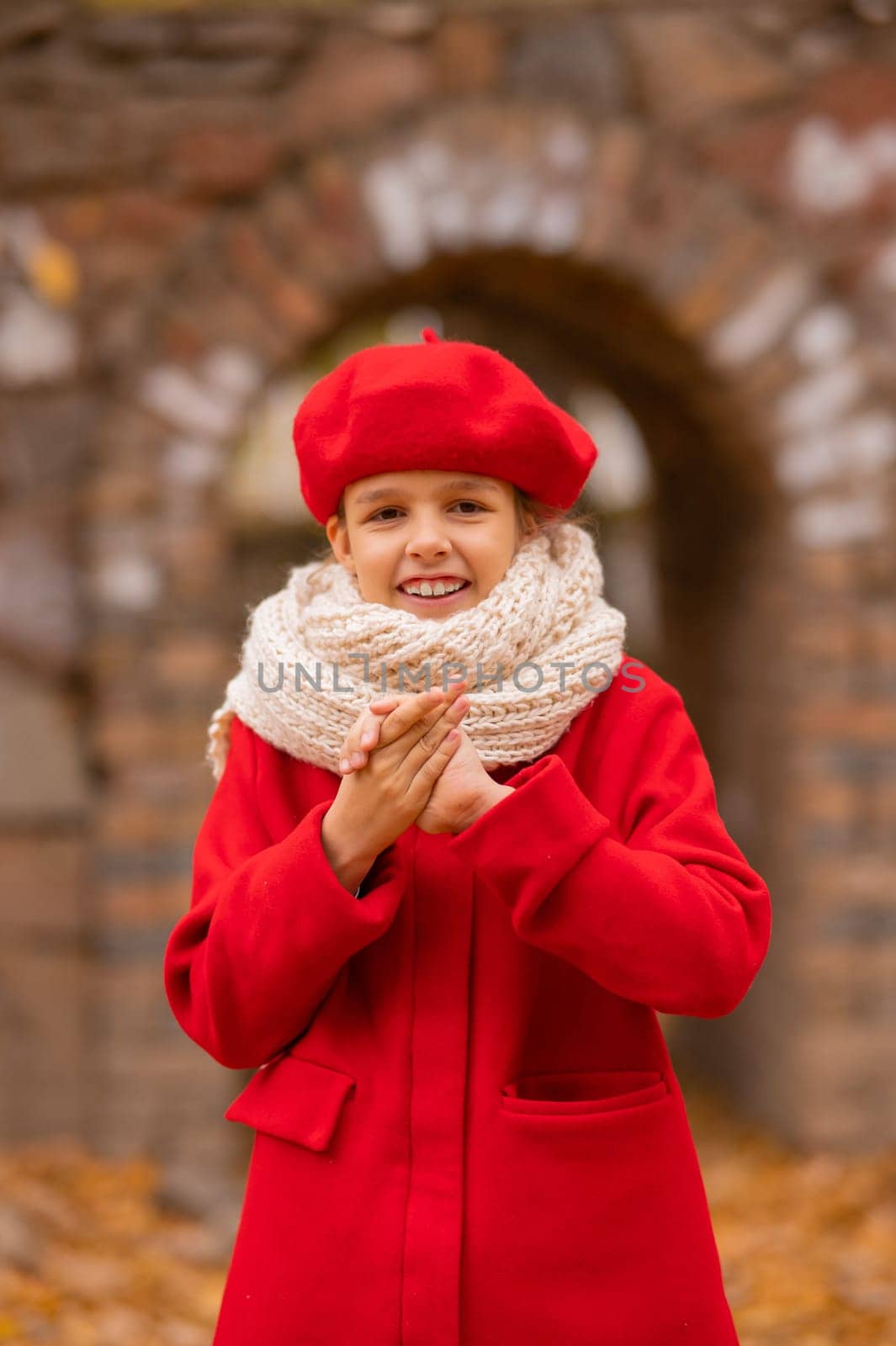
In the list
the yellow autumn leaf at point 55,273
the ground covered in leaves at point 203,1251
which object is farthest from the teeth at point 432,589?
the yellow autumn leaf at point 55,273

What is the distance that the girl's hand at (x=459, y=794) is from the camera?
115 centimetres

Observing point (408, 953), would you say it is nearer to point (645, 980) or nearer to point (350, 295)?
point (645, 980)

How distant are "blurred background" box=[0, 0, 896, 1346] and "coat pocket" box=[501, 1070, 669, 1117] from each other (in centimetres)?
216

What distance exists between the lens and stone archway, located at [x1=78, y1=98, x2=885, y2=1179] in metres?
3.28

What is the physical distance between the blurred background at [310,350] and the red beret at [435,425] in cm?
202

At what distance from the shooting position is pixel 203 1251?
2949mm

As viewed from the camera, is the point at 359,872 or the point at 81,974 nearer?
the point at 359,872

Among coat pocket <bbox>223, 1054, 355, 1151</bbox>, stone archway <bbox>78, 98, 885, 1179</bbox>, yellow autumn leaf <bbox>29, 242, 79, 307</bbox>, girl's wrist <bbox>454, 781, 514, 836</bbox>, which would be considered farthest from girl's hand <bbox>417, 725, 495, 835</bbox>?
yellow autumn leaf <bbox>29, 242, 79, 307</bbox>

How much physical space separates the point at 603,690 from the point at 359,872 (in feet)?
0.98

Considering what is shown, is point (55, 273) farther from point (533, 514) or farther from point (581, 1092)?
point (581, 1092)

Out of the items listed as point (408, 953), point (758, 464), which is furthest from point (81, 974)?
point (408, 953)

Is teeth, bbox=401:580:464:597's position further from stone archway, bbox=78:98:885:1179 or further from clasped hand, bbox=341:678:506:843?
stone archway, bbox=78:98:885:1179

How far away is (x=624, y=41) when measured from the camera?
336 cm

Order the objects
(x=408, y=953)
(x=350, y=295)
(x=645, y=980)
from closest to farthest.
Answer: (x=645, y=980) → (x=408, y=953) → (x=350, y=295)
